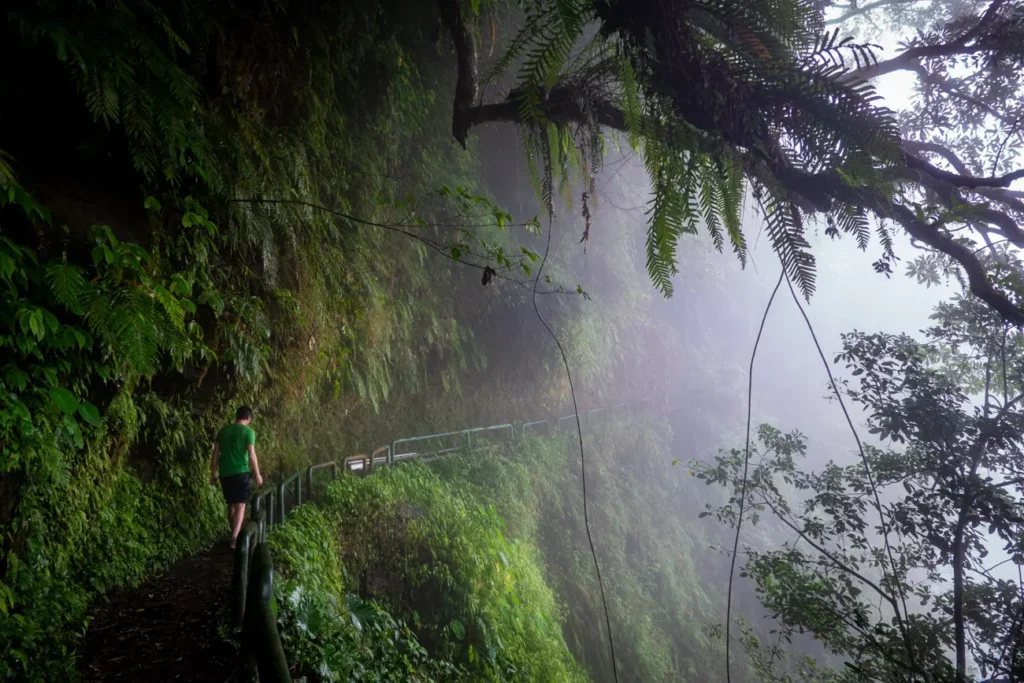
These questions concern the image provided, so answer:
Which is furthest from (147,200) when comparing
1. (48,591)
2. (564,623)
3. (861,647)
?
(564,623)

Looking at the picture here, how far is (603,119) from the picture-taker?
14.1ft

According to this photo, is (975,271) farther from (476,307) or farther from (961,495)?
(476,307)

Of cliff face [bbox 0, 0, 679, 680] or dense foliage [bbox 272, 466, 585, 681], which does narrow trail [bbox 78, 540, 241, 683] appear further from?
Result: dense foliage [bbox 272, 466, 585, 681]

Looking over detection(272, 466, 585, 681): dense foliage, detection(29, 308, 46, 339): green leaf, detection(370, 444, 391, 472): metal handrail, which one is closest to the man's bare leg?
detection(272, 466, 585, 681): dense foliage

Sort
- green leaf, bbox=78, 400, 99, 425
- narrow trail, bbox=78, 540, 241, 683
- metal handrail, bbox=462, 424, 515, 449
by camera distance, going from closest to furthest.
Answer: narrow trail, bbox=78, 540, 241, 683
green leaf, bbox=78, 400, 99, 425
metal handrail, bbox=462, 424, 515, 449

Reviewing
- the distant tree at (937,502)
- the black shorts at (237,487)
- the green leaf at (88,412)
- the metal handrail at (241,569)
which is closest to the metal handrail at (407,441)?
the black shorts at (237,487)

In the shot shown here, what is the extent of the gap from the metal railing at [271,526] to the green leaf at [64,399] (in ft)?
3.88

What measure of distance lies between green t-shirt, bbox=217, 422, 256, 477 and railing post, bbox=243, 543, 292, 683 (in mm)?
3429

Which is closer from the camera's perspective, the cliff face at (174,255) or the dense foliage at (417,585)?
the cliff face at (174,255)

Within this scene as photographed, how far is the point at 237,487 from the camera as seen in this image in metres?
4.79

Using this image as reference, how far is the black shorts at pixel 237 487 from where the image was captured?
4781 mm

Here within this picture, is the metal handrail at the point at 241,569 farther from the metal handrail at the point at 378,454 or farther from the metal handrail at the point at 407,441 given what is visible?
the metal handrail at the point at 407,441

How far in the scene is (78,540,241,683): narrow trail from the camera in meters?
2.97

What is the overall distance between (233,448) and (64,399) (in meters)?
1.82
